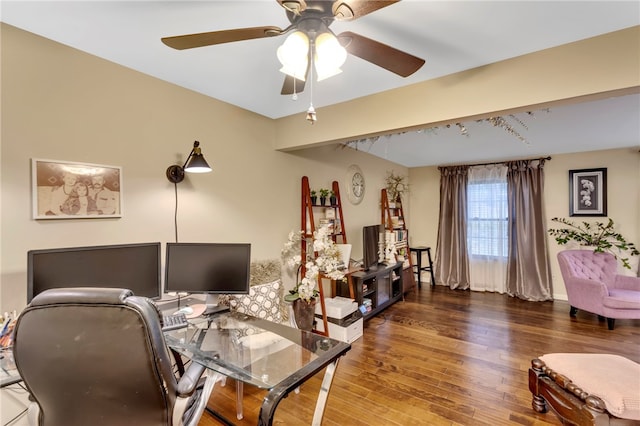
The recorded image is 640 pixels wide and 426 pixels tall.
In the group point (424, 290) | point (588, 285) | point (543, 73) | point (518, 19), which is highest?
point (518, 19)

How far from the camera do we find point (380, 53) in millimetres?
1265

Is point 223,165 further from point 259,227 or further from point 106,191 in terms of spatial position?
Result: point 106,191

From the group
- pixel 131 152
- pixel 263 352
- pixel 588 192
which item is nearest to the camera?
pixel 263 352

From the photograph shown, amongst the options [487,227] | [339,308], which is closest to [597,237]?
[487,227]

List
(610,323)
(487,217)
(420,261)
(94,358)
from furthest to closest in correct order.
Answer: (420,261)
(487,217)
(610,323)
(94,358)

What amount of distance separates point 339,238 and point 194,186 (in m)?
2.07

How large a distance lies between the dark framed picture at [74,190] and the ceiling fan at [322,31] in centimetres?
110

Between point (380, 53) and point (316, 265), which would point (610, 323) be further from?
point (380, 53)

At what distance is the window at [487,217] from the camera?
4863 millimetres

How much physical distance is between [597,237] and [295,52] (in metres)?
5.27

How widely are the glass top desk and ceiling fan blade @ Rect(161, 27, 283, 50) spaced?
1.40 metres

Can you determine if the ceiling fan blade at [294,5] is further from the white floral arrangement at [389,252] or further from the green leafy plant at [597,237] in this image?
the green leafy plant at [597,237]

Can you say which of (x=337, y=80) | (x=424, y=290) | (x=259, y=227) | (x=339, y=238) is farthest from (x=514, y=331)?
(x=337, y=80)

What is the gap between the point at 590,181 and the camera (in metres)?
4.34
